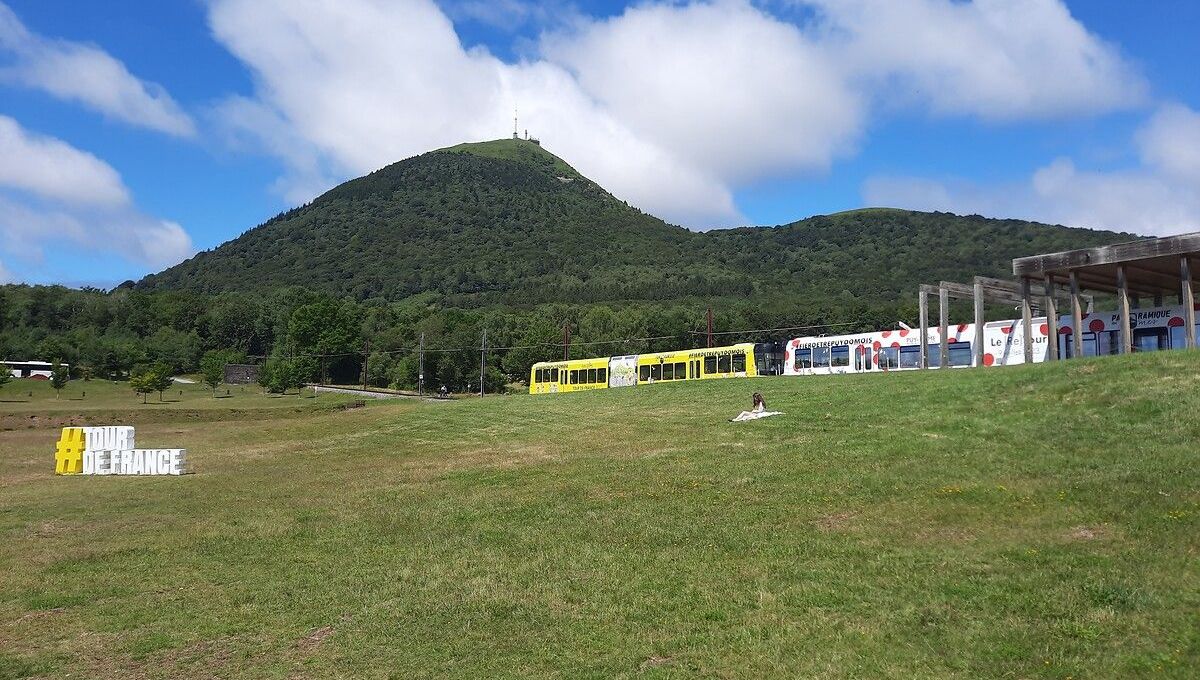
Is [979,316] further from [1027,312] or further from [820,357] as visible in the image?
[820,357]

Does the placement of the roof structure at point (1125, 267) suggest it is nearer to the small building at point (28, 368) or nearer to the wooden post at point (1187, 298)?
the wooden post at point (1187, 298)

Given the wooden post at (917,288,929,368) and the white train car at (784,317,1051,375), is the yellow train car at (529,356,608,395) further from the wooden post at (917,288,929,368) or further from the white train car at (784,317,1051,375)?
the wooden post at (917,288,929,368)

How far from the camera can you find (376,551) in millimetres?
14609

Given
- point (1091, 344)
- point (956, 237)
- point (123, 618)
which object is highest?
point (956, 237)

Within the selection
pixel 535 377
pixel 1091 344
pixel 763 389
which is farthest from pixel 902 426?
pixel 535 377

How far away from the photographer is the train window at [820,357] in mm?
52969

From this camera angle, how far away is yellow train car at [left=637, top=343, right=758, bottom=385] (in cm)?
5478

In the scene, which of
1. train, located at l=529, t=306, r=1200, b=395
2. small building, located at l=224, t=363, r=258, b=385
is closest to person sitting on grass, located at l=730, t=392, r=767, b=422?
train, located at l=529, t=306, r=1200, b=395

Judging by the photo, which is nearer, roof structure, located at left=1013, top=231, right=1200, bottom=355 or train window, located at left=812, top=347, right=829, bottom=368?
roof structure, located at left=1013, top=231, right=1200, bottom=355

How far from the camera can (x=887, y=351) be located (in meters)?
49.5

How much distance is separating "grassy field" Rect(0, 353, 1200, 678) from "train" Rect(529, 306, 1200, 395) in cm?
1520

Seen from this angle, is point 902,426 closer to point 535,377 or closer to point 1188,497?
point 1188,497

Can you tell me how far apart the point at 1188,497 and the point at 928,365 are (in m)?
36.3

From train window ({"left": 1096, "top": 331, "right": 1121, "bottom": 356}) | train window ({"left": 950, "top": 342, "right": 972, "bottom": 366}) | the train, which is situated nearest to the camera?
the train
